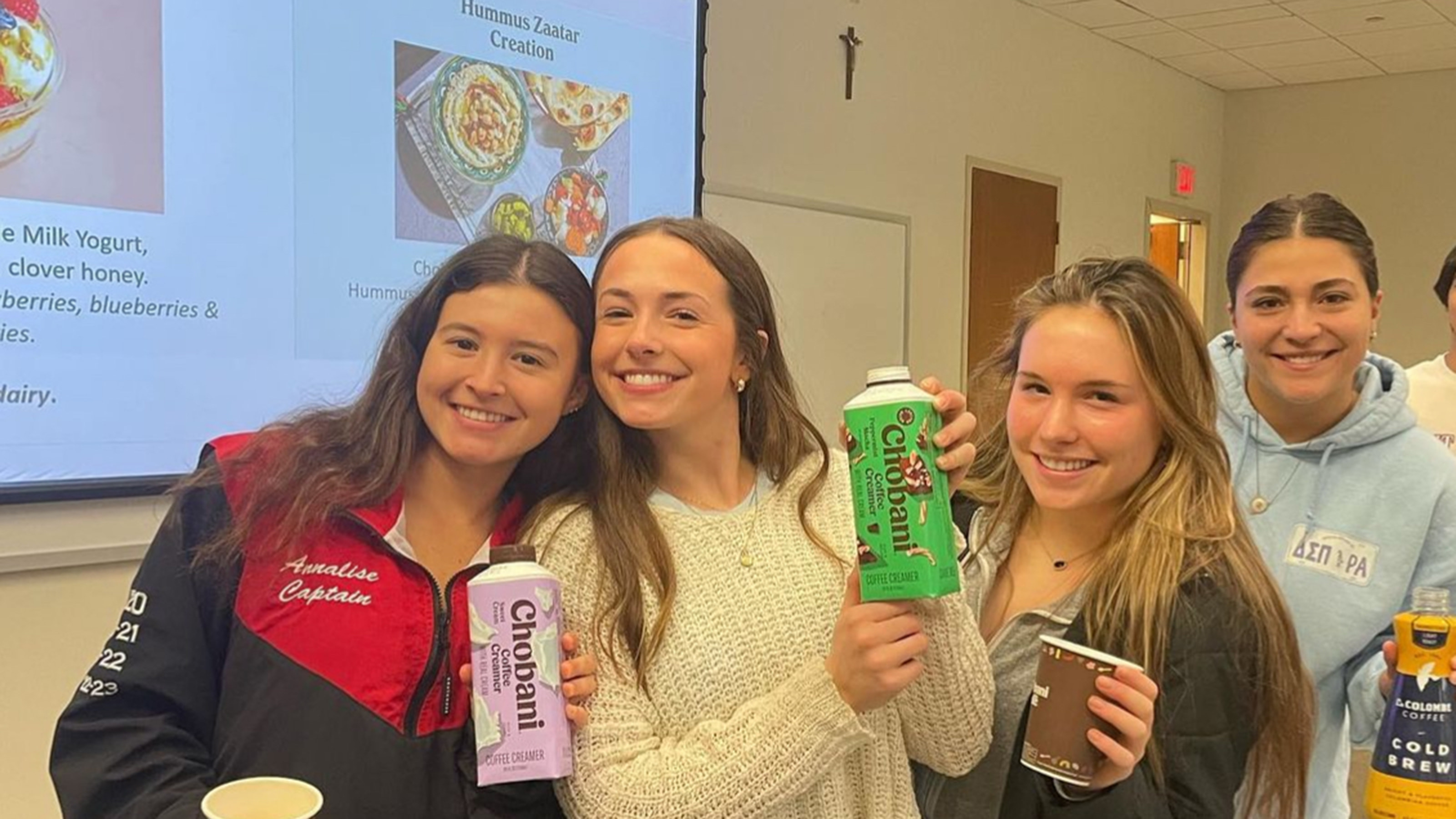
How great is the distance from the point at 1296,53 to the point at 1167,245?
51.9 inches

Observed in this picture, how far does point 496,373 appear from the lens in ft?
4.03

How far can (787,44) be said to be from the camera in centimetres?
385

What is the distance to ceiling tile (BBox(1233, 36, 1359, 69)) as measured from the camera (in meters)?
5.56

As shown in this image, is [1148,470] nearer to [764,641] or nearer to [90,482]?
[764,641]

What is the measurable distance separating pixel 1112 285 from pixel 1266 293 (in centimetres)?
51

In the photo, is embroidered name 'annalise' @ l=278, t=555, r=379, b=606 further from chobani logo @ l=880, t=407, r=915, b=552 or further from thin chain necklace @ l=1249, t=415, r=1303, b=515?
thin chain necklace @ l=1249, t=415, r=1303, b=515

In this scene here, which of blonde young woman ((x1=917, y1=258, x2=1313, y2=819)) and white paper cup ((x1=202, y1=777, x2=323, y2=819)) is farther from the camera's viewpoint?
blonde young woman ((x1=917, y1=258, x2=1313, y2=819))

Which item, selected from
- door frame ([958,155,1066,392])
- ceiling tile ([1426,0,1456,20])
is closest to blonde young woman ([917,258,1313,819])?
door frame ([958,155,1066,392])

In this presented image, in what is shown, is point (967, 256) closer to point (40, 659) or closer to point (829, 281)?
point (829, 281)

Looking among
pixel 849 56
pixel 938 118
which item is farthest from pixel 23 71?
pixel 938 118

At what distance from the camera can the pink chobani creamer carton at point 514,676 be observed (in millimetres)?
1020

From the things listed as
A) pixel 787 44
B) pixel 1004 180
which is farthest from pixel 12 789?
pixel 1004 180

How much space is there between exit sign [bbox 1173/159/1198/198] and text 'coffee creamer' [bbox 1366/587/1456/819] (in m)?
5.43

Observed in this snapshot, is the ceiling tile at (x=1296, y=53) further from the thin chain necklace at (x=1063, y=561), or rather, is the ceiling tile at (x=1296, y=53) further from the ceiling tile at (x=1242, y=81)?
the thin chain necklace at (x=1063, y=561)
